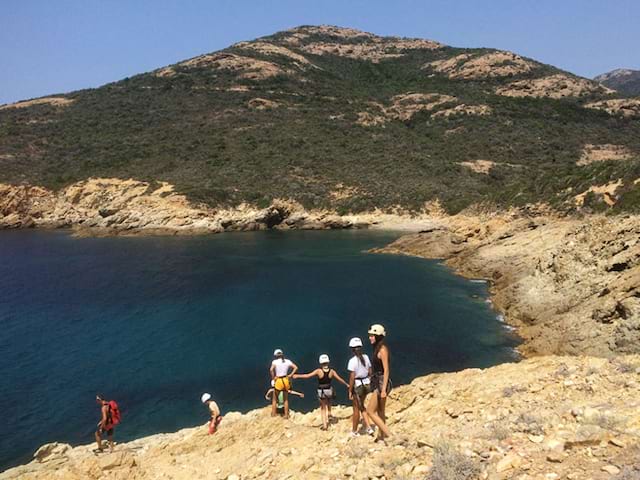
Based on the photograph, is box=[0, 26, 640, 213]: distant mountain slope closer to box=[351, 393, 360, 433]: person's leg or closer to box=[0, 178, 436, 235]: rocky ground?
box=[0, 178, 436, 235]: rocky ground

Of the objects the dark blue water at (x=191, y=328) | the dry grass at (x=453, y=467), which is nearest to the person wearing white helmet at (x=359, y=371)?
the dry grass at (x=453, y=467)

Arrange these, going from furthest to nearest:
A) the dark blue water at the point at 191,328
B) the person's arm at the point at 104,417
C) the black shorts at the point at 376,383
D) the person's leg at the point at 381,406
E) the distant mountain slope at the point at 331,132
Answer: the distant mountain slope at the point at 331,132, the dark blue water at the point at 191,328, the person's arm at the point at 104,417, the person's leg at the point at 381,406, the black shorts at the point at 376,383

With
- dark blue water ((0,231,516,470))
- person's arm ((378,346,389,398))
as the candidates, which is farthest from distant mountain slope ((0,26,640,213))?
person's arm ((378,346,389,398))

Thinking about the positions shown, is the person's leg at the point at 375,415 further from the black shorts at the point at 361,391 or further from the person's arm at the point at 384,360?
the person's arm at the point at 384,360

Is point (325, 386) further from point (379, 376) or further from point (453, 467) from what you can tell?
point (453, 467)

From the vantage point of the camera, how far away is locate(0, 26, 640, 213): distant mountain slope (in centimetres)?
8194

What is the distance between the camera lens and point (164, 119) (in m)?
108

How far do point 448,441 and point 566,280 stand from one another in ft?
73.2

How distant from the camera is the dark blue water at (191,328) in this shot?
19250mm

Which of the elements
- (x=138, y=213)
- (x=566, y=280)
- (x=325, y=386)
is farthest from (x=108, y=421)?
(x=138, y=213)

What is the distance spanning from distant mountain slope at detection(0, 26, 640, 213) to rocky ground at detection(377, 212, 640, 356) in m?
11.8

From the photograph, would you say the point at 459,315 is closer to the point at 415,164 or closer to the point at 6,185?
the point at 415,164

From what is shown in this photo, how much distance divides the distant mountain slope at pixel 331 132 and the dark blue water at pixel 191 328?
25.4m

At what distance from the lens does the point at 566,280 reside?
88.0 feet
